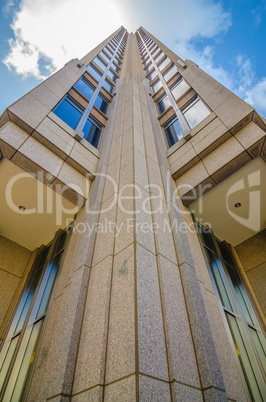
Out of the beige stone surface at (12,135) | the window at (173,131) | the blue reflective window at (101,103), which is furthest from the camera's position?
the blue reflective window at (101,103)

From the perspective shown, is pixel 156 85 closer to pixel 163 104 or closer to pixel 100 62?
pixel 163 104

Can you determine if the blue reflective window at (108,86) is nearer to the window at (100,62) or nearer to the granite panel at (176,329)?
the window at (100,62)

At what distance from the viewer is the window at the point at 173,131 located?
33.0ft

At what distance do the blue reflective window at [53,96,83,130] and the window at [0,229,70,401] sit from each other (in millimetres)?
4834

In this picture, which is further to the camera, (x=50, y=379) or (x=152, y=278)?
(x=152, y=278)

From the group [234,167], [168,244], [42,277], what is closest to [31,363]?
[42,277]

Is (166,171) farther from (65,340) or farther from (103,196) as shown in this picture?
(65,340)

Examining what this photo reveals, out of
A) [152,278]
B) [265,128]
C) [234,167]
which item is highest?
[265,128]

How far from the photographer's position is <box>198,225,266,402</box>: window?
16.7 feet

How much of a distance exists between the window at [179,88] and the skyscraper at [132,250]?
3.30 ft

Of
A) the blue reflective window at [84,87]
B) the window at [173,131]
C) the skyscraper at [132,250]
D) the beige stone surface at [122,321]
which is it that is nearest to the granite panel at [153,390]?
the skyscraper at [132,250]

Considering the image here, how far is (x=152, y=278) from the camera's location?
397 centimetres

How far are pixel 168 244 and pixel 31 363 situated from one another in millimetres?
4249

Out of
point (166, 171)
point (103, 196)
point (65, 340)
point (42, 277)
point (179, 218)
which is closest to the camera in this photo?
point (65, 340)
